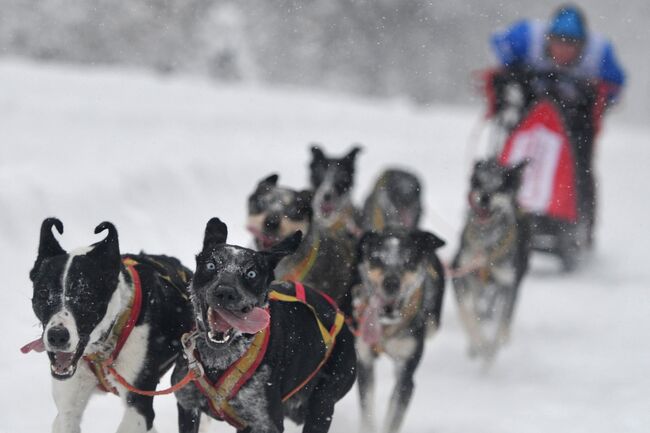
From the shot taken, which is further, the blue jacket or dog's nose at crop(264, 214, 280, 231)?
the blue jacket

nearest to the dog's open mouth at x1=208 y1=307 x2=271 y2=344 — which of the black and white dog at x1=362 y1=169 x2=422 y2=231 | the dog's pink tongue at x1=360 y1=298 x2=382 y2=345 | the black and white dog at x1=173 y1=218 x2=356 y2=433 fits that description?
the black and white dog at x1=173 y1=218 x2=356 y2=433

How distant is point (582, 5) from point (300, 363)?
37691 millimetres

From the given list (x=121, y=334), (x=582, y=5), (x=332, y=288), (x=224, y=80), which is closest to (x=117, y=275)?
(x=121, y=334)

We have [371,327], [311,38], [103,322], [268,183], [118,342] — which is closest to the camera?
[103,322]

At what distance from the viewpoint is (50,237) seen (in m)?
3.14

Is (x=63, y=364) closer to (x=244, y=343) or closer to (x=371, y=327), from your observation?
(x=244, y=343)

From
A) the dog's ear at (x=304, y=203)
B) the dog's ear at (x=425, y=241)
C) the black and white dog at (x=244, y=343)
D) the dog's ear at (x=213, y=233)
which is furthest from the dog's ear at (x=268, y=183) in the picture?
the dog's ear at (x=213, y=233)

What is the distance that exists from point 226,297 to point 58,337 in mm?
544

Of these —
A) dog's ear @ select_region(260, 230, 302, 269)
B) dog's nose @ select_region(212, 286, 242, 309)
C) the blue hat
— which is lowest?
dog's nose @ select_region(212, 286, 242, 309)

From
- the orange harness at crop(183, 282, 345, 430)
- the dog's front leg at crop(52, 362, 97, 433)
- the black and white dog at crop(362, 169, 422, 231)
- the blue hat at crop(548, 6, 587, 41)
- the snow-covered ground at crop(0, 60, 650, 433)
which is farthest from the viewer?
the blue hat at crop(548, 6, 587, 41)

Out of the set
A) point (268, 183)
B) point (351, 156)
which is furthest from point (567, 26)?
point (268, 183)

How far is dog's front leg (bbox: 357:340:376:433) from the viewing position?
14.6 ft

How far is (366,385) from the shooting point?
14.7 ft

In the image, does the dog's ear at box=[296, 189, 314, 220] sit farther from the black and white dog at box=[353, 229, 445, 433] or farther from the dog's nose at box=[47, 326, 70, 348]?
the dog's nose at box=[47, 326, 70, 348]
